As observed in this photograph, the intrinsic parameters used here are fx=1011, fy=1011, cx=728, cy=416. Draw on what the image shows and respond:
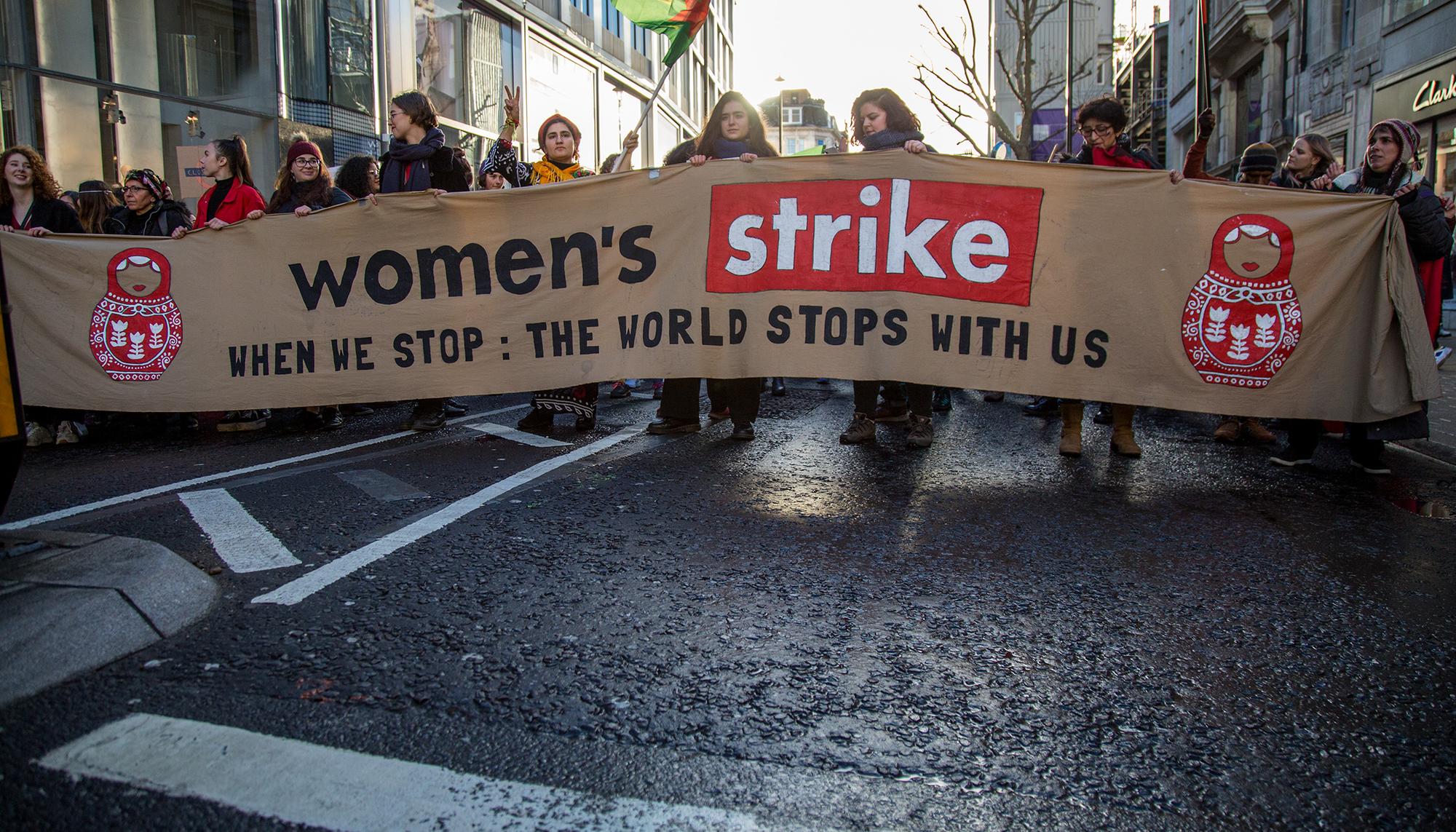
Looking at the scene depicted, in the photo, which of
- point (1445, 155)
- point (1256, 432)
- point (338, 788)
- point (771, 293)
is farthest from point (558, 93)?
point (338, 788)

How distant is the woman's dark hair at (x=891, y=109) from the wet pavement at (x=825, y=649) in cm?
227

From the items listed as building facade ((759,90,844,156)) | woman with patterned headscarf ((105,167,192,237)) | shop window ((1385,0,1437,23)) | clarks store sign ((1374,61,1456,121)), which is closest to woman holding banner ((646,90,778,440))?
woman with patterned headscarf ((105,167,192,237))

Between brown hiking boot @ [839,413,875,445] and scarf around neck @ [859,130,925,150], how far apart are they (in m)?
1.64

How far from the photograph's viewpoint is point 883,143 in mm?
6020

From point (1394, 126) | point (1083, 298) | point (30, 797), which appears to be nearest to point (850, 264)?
point (1083, 298)

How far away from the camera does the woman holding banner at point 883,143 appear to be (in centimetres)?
607

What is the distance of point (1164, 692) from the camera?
253 centimetres

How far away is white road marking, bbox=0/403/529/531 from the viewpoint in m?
4.26

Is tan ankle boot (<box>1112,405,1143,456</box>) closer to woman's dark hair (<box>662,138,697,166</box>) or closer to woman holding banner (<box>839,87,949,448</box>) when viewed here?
woman holding banner (<box>839,87,949,448</box>)

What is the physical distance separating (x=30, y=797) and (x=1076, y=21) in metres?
66.5

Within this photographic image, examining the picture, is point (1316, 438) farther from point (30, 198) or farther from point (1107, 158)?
point (30, 198)

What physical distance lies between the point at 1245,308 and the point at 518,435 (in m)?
4.33

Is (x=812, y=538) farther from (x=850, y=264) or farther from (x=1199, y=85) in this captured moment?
(x=1199, y=85)

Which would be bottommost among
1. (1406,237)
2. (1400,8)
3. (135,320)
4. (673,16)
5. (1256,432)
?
(1256,432)
